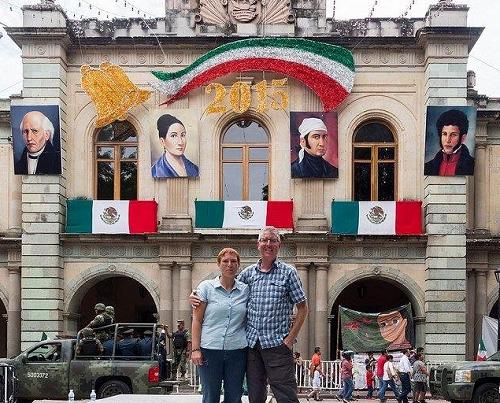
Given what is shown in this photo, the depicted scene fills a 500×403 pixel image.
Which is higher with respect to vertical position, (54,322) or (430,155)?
(430,155)

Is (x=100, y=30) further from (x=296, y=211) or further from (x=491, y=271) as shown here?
(x=491, y=271)

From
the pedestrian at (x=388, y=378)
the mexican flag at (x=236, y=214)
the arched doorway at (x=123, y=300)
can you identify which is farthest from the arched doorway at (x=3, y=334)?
the pedestrian at (x=388, y=378)

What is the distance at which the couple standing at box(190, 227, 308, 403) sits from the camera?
10055 millimetres

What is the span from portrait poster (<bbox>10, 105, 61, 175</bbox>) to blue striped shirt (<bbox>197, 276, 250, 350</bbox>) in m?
20.8

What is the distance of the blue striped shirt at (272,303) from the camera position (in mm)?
10039

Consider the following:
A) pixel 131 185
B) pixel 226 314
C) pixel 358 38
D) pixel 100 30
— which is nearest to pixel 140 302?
pixel 131 185

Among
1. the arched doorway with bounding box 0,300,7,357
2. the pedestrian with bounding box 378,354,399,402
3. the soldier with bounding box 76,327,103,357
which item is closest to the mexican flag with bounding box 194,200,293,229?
the pedestrian with bounding box 378,354,399,402

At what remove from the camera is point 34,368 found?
73.4 ft

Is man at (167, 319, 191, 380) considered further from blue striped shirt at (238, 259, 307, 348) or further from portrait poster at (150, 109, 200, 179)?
blue striped shirt at (238, 259, 307, 348)

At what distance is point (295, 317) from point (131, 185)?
21.6 m

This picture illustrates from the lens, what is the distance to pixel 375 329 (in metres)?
30.1

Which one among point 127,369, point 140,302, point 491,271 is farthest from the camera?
point 140,302

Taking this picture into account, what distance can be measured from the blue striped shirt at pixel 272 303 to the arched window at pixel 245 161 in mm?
20768

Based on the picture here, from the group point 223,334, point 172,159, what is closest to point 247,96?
point 172,159
